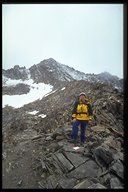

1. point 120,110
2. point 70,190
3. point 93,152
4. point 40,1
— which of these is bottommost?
point 70,190

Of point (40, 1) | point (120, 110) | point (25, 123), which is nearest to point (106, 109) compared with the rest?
point (120, 110)

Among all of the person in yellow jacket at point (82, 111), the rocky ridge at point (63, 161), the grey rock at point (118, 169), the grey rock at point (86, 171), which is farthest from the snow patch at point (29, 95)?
the grey rock at point (118, 169)

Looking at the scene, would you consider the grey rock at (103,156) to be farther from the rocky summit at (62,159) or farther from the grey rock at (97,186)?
the grey rock at (97,186)

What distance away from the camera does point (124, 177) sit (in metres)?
6.86

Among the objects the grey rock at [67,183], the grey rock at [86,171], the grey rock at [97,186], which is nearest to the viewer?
the grey rock at [97,186]

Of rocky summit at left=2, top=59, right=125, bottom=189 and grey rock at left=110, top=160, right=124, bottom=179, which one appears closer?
grey rock at left=110, top=160, right=124, bottom=179

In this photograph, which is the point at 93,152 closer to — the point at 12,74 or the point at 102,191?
the point at 102,191

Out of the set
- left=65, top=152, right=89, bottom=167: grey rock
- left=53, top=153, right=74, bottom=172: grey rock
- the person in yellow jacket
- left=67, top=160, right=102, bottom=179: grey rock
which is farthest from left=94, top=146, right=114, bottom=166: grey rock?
the person in yellow jacket

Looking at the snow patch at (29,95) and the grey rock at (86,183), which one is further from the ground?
the snow patch at (29,95)

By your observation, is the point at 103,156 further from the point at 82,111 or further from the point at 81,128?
the point at 82,111

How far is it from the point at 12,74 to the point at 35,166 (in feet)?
142

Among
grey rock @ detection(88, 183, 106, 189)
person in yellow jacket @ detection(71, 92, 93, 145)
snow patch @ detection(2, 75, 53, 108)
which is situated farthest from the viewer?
snow patch @ detection(2, 75, 53, 108)

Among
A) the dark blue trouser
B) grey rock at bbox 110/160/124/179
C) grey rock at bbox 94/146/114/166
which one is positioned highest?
the dark blue trouser

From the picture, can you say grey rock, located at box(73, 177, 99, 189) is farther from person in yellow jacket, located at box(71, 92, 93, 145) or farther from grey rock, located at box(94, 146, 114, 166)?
person in yellow jacket, located at box(71, 92, 93, 145)
